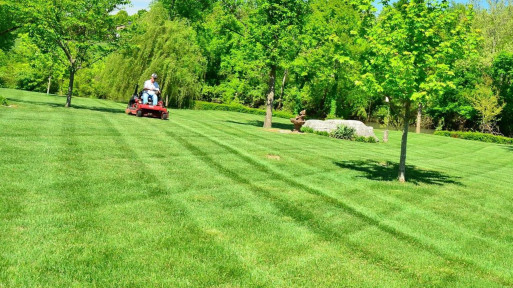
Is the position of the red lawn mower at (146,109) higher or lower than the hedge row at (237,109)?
lower

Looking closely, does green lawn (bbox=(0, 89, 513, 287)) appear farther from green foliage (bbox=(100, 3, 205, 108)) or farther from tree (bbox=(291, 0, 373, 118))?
green foliage (bbox=(100, 3, 205, 108))

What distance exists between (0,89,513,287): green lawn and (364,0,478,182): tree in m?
2.84

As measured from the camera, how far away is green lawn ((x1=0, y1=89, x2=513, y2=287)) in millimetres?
4324

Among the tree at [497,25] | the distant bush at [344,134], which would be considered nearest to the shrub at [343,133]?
the distant bush at [344,134]

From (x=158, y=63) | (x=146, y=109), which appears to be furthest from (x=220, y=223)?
(x=158, y=63)

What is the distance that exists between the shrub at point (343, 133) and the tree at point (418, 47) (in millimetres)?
13848

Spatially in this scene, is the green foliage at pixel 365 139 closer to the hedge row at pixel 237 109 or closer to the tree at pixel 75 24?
the tree at pixel 75 24

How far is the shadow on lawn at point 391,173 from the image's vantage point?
11.8m

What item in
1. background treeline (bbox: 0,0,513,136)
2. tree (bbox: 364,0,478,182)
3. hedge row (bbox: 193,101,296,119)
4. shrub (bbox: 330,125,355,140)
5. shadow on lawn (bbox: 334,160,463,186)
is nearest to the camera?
tree (bbox: 364,0,478,182)

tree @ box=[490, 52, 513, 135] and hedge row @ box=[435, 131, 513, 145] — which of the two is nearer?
hedge row @ box=[435, 131, 513, 145]

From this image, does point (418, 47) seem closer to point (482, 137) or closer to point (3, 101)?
point (3, 101)

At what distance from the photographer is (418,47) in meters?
9.99

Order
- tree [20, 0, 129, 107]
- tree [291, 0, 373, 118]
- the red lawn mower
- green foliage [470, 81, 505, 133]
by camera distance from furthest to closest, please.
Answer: green foliage [470, 81, 505, 133] → the red lawn mower → tree [20, 0, 129, 107] → tree [291, 0, 373, 118]

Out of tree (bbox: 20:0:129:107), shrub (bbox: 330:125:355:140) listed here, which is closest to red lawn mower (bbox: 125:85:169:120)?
tree (bbox: 20:0:129:107)
